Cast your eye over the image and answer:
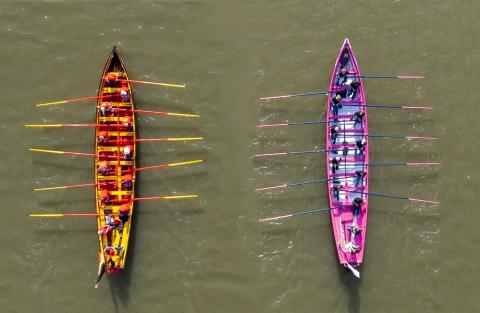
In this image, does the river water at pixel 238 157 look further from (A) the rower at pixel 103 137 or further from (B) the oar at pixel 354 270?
(A) the rower at pixel 103 137

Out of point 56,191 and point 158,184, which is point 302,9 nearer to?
point 158,184

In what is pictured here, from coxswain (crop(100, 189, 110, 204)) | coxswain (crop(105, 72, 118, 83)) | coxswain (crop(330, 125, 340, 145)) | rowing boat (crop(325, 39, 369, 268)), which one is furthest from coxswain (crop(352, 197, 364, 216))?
coxswain (crop(105, 72, 118, 83))

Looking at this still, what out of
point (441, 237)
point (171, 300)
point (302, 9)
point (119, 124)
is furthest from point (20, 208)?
point (441, 237)

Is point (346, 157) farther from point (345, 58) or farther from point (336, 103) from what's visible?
point (345, 58)

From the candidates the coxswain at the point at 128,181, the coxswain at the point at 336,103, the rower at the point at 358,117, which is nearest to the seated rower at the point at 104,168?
the coxswain at the point at 128,181

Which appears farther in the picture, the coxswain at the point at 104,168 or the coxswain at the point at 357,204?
the coxswain at the point at 104,168

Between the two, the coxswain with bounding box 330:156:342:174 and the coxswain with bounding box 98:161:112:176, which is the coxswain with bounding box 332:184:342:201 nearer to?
the coxswain with bounding box 330:156:342:174
